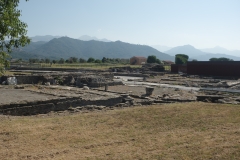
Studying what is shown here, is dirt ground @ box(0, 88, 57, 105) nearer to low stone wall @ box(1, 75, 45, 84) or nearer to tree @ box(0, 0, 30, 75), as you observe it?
tree @ box(0, 0, 30, 75)

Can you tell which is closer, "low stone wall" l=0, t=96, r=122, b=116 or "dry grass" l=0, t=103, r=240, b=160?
"dry grass" l=0, t=103, r=240, b=160

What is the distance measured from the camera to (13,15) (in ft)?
32.7

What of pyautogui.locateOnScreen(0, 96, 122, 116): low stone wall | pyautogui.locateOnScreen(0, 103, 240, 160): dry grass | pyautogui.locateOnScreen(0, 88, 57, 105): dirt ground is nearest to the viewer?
pyautogui.locateOnScreen(0, 103, 240, 160): dry grass

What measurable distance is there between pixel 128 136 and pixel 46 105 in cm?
778

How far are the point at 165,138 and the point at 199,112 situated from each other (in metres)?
5.21

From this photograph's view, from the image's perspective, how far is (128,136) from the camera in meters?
9.95

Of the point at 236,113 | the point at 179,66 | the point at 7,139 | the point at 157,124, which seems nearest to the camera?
the point at 7,139

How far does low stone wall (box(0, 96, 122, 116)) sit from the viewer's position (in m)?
14.7

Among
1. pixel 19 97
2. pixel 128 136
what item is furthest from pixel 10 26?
pixel 19 97

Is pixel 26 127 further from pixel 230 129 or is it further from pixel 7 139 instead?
pixel 230 129

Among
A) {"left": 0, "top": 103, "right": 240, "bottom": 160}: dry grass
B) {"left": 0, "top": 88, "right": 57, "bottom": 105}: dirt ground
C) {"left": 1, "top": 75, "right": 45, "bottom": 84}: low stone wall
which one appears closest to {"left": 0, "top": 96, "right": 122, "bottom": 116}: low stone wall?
{"left": 0, "top": 88, "right": 57, "bottom": 105}: dirt ground

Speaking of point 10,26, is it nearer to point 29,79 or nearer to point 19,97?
point 19,97

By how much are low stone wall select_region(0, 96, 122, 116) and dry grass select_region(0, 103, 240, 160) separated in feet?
7.71

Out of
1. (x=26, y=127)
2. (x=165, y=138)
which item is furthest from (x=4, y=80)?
(x=165, y=138)
